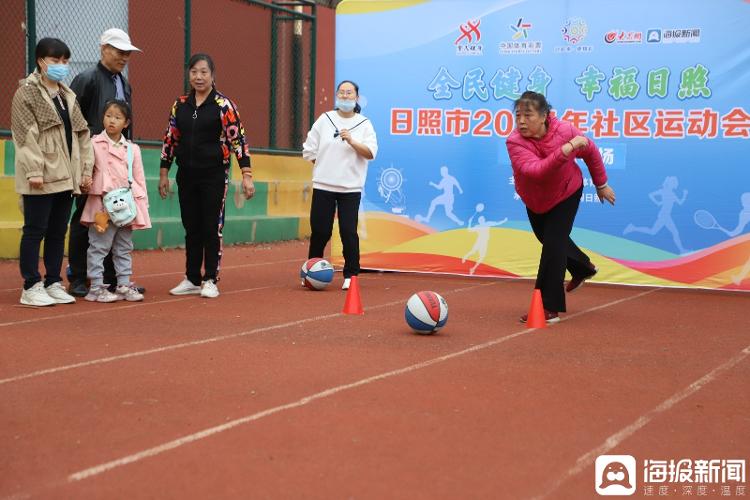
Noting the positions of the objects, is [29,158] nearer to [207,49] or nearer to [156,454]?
[156,454]

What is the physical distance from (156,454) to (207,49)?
12.6 metres

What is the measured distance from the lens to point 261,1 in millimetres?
17016

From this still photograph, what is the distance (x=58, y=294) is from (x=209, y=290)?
1.42 meters

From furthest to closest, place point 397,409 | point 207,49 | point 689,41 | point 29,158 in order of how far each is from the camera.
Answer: point 207,49 → point 689,41 → point 29,158 → point 397,409

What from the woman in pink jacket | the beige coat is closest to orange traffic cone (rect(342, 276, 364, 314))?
the woman in pink jacket

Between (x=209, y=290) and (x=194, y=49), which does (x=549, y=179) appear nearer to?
(x=209, y=290)

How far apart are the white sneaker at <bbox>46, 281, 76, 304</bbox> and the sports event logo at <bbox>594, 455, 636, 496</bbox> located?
18.7 ft

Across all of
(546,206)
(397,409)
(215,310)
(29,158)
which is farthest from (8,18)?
(397,409)

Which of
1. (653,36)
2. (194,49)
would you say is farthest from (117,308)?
(194,49)

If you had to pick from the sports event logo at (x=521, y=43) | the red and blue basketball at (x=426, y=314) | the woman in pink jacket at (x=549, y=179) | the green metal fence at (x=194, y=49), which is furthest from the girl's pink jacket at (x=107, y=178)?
the sports event logo at (x=521, y=43)

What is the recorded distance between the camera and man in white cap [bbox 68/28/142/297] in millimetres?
9500

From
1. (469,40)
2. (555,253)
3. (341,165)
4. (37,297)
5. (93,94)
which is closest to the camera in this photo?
(37,297)

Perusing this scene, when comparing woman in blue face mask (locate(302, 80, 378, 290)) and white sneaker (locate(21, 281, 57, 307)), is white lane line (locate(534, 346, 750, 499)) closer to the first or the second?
woman in blue face mask (locate(302, 80, 378, 290))

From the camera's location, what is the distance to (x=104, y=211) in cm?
934
